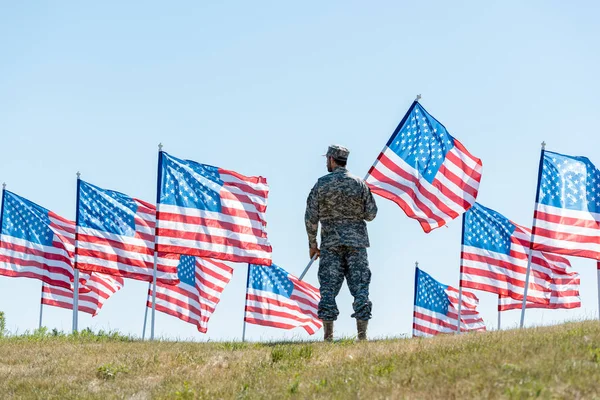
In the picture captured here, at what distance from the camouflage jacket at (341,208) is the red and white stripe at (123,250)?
12050 mm

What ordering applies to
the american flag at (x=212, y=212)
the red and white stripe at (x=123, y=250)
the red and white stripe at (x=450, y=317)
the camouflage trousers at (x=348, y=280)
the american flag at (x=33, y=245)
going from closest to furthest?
the camouflage trousers at (x=348, y=280) < the american flag at (x=212, y=212) < the red and white stripe at (x=123, y=250) < the american flag at (x=33, y=245) < the red and white stripe at (x=450, y=317)

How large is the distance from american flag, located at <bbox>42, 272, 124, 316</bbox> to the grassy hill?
15.4m

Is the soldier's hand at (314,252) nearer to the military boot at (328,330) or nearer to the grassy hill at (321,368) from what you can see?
the military boot at (328,330)

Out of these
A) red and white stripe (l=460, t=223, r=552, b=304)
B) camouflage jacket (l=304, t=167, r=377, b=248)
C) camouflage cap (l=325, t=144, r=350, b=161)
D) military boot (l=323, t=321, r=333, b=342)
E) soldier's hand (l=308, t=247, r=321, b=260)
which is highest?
red and white stripe (l=460, t=223, r=552, b=304)

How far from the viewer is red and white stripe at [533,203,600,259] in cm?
2119

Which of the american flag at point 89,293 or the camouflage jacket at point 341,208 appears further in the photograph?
the american flag at point 89,293

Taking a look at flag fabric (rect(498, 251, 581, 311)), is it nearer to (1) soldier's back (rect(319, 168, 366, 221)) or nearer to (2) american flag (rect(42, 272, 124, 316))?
(2) american flag (rect(42, 272, 124, 316))

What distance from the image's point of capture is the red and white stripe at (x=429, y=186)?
1722 cm

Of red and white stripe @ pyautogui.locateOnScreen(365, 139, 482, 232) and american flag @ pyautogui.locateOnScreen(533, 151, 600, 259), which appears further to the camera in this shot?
american flag @ pyautogui.locateOnScreen(533, 151, 600, 259)

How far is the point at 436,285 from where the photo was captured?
3491 centimetres

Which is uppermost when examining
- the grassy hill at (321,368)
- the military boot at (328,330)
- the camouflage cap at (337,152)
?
the camouflage cap at (337,152)

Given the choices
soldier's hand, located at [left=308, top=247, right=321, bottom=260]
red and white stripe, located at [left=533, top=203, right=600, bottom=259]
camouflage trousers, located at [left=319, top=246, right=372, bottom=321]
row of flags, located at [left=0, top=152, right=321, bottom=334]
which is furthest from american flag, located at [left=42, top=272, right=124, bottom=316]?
camouflage trousers, located at [left=319, top=246, right=372, bottom=321]

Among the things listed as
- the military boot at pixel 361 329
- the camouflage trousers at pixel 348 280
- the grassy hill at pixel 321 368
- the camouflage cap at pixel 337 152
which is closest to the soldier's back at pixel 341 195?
the camouflage cap at pixel 337 152

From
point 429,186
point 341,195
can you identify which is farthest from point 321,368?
point 429,186
